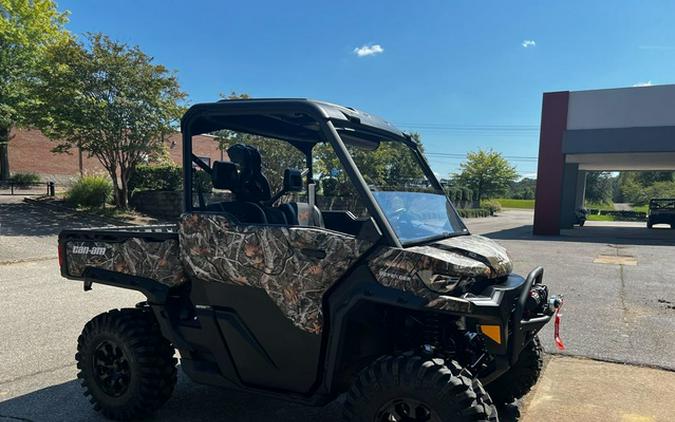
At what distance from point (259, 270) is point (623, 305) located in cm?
632

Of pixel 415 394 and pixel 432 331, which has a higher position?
pixel 432 331

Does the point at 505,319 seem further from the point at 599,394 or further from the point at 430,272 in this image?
the point at 599,394

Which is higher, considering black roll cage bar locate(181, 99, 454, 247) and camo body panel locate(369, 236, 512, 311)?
black roll cage bar locate(181, 99, 454, 247)

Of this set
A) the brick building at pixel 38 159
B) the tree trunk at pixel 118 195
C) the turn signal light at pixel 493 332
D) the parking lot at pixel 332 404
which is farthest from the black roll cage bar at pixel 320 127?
the brick building at pixel 38 159

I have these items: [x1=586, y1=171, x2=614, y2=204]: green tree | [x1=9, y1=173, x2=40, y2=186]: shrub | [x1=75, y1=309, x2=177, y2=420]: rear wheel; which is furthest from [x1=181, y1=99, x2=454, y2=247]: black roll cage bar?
[x1=586, y1=171, x2=614, y2=204]: green tree

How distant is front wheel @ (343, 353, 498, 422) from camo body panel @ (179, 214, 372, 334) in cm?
43

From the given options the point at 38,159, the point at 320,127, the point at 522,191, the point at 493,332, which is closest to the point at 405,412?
the point at 493,332

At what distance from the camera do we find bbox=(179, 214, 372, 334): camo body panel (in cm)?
266

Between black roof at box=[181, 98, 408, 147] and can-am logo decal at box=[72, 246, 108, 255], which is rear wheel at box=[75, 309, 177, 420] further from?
black roof at box=[181, 98, 408, 147]

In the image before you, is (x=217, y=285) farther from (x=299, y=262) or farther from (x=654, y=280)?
(x=654, y=280)

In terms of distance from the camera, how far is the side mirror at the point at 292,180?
3444 mm

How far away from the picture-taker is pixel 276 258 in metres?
2.80

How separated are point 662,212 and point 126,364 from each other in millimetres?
26621

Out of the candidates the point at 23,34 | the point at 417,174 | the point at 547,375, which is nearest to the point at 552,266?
the point at 547,375
